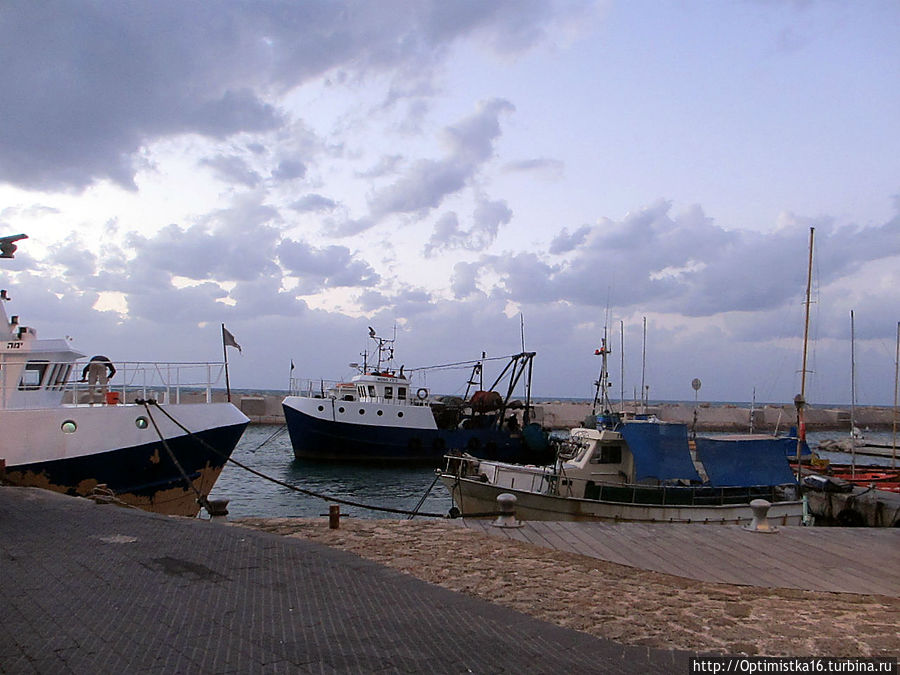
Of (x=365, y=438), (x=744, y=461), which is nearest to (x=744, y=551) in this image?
(x=744, y=461)

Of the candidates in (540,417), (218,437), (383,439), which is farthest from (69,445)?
(540,417)

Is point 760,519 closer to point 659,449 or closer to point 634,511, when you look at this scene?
point 634,511

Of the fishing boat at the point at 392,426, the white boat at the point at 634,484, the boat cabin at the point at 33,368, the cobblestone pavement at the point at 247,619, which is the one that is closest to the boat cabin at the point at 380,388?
the fishing boat at the point at 392,426

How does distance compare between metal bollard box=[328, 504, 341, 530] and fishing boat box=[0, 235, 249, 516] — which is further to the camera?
fishing boat box=[0, 235, 249, 516]

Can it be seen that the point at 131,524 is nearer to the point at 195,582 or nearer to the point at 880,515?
the point at 195,582

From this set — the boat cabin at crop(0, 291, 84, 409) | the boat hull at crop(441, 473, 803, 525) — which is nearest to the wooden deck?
the boat hull at crop(441, 473, 803, 525)

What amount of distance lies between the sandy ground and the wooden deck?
67 centimetres

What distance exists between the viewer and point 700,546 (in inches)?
406

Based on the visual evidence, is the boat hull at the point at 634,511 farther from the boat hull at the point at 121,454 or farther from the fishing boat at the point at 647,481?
the boat hull at the point at 121,454

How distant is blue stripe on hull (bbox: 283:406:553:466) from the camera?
36.1 m

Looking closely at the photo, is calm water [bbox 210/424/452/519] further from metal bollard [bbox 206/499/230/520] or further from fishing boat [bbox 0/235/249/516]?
metal bollard [bbox 206/499/230/520]

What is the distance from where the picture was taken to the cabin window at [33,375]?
1487 cm

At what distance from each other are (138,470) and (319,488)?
14874 mm

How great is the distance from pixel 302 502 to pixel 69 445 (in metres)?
12.3
